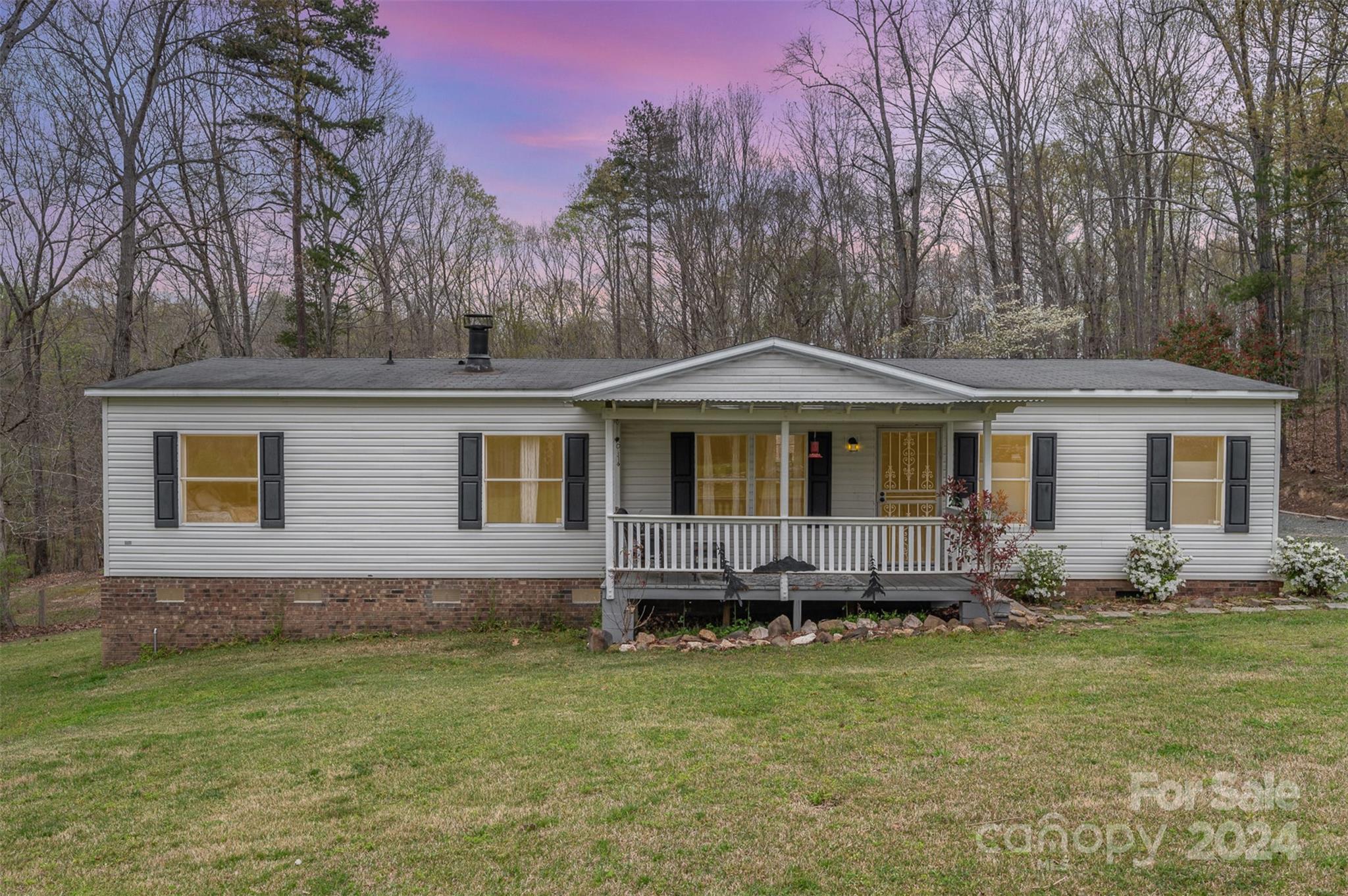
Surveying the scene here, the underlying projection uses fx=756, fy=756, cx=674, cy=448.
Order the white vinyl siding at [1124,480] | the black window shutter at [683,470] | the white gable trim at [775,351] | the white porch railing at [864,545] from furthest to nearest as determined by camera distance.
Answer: the black window shutter at [683,470] < the white vinyl siding at [1124,480] < the white porch railing at [864,545] < the white gable trim at [775,351]

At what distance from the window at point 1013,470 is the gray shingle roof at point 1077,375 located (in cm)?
83

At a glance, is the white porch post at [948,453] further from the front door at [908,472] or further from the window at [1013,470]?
the window at [1013,470]

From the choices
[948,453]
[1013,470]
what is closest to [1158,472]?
[1013,470]

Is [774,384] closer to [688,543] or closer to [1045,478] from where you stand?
[688,543]

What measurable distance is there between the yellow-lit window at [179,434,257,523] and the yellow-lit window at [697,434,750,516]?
254 inches

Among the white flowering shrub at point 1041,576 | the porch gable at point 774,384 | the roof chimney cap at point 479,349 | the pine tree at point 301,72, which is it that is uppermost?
the pine tree at point 301,72

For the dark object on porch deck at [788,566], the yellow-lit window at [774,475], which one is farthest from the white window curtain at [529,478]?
the dark object on porch deck at [788,566]

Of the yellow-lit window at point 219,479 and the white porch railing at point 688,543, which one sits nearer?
the white porch railing at point 688,543

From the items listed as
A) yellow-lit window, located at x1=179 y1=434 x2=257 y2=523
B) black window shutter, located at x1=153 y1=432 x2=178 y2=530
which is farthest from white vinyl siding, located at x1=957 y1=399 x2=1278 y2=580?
black window shutter, located at x1=153 y1=432 x2=178 y2=530

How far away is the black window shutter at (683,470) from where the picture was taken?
11.4 meters

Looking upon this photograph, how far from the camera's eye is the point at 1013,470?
11016mm

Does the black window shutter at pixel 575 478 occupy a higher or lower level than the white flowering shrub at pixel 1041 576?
higher

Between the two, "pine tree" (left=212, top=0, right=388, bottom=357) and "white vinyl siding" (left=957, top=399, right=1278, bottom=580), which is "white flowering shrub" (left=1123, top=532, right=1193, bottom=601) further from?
"pine tree" (left=212, top=0, right=388, bottom=357)

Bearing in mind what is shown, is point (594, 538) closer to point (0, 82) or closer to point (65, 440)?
point (0, 82)
